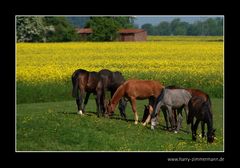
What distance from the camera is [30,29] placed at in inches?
1497

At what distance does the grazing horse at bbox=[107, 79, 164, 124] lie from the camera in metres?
19.2

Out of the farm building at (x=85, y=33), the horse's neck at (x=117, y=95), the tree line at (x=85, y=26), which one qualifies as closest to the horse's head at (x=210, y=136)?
the horse's neck at (x=117, y=95)

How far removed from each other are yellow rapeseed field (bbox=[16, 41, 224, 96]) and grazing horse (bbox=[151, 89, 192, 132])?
9254 millimetres

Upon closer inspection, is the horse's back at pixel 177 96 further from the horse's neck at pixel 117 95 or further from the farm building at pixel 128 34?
the farm building at pixel 128 34

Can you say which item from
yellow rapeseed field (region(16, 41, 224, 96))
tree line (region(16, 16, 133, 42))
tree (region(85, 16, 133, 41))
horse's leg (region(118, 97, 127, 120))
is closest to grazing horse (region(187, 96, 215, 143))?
horse's leg (region(118, 97, 127, 120))

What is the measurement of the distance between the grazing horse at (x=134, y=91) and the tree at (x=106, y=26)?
20804 mm

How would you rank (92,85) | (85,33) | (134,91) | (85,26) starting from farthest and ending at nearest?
(85,33) < (85,26) < (92,85) < (134,91)

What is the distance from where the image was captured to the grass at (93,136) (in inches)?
651

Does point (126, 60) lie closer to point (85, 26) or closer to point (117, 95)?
point (85, 26)

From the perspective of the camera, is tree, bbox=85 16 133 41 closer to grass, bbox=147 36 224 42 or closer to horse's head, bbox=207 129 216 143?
grass, bbox=147 36 224 42

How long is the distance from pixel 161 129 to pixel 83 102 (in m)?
3.13

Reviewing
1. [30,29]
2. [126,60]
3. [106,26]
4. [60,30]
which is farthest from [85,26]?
[126,60]

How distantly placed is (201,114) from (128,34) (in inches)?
1097

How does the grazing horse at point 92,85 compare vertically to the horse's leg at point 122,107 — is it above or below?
above
